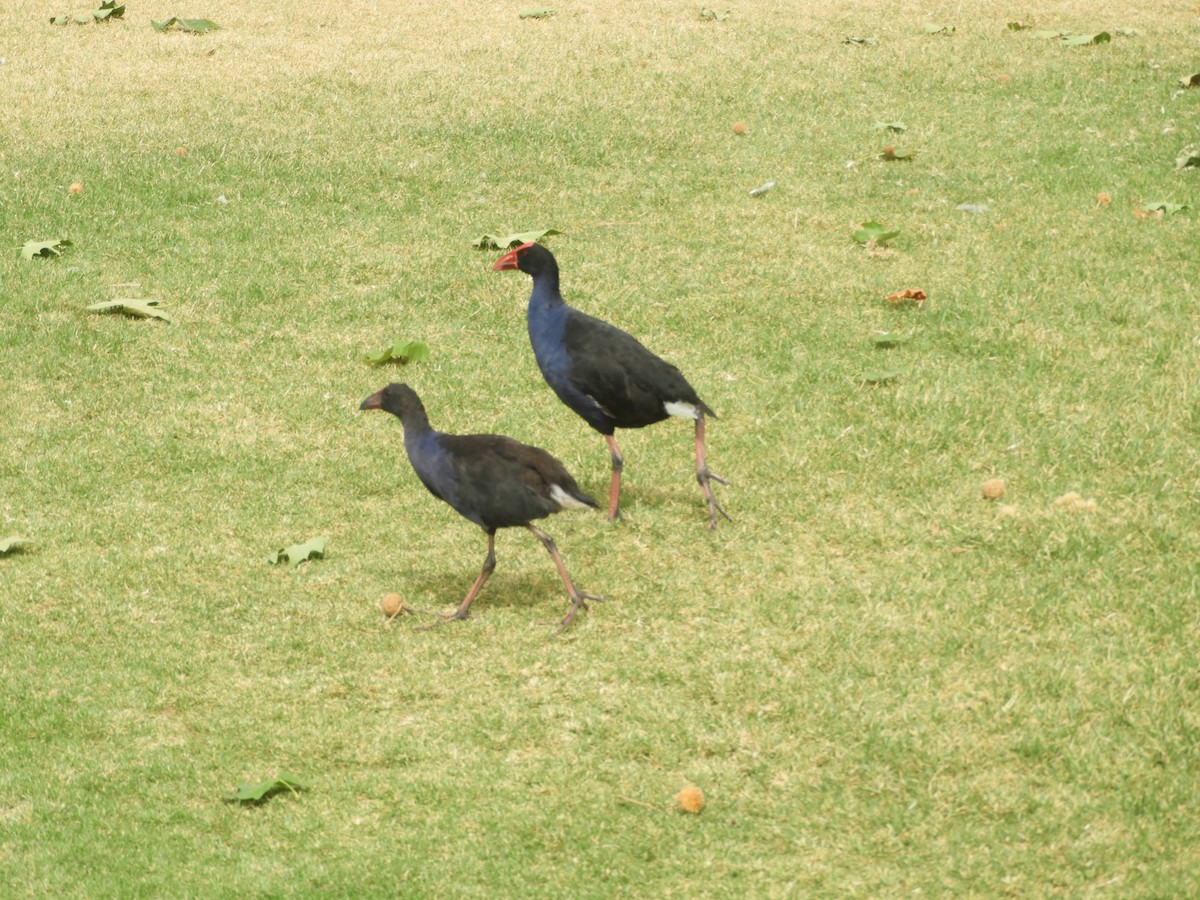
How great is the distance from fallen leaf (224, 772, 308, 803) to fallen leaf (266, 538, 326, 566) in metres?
1.90

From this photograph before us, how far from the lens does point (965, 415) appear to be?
912 centimetres

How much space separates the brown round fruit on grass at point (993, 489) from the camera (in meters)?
8.20

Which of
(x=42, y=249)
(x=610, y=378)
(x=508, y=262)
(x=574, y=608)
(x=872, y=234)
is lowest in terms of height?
(x=574, y=608)

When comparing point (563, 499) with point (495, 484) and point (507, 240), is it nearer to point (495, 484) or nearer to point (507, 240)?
point (495, 484)

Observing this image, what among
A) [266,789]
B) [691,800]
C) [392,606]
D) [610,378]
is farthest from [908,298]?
[266,789]

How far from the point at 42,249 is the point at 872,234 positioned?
6458 mm

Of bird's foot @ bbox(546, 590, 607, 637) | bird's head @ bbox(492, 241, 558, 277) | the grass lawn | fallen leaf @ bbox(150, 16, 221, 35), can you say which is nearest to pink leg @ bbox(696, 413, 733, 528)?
the grass lawn

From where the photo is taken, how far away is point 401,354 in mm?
10281

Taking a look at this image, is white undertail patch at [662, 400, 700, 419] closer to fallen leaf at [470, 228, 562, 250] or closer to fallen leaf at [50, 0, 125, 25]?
fallen leaf at [470, 228, 562, 250]

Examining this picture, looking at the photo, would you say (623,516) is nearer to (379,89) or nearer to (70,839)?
(70,839)

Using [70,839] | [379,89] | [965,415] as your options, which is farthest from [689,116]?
[70,839]

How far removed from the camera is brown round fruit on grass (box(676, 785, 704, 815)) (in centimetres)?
593

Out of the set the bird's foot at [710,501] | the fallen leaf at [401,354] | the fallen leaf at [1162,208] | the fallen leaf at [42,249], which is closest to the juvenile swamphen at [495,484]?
the bird's foot at [710,501]

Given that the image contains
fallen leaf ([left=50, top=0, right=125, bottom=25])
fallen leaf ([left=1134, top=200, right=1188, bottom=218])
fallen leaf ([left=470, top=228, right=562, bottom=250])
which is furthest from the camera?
fallen leaf ([left=50, top=0, right=125, bottom=25])
